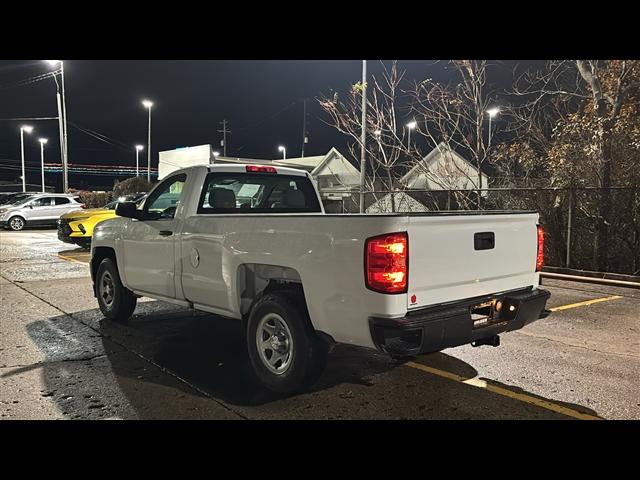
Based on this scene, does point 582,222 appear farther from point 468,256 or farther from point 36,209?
point 36,209

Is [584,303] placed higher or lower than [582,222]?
lower

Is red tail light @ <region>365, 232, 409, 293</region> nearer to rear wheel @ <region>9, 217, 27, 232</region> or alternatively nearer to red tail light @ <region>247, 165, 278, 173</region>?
red tail light @ <region>247, 165, 278, 173</region>

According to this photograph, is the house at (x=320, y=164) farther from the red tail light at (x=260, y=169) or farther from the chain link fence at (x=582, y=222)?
the red tail light at (x=260, y=169)

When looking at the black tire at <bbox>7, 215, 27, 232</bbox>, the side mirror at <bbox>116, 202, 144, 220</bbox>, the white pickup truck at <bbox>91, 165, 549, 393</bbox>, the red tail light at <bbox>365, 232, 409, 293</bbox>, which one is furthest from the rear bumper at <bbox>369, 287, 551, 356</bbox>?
the black tire at <bbox>7, 215, 27, 232</bbox>

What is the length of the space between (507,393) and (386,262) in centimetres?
175

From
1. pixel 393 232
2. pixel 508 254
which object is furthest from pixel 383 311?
pixel 508 254

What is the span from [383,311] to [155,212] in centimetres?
351

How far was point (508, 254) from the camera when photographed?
4.45 meters

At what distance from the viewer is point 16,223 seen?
24469mm

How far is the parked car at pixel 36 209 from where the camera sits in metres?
24.3

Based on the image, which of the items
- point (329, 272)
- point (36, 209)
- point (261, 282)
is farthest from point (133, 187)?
point (329, 272)

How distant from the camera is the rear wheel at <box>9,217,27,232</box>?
2436 cm

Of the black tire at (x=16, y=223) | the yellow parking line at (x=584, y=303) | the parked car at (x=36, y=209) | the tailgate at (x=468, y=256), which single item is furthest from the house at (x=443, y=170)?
the black tire at (x=16, y=223)
